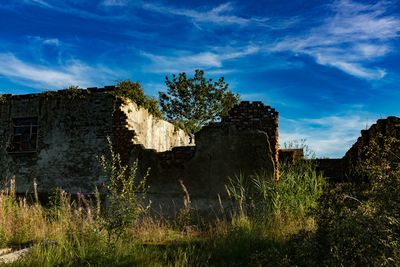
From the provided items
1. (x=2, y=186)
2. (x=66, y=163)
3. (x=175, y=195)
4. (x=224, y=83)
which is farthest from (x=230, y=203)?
(x=224, y=83)

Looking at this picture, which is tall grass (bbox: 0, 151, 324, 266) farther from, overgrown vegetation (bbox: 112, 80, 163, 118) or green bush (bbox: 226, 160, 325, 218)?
overgrown vegetation (bbox: 112, 80, 163, 118)

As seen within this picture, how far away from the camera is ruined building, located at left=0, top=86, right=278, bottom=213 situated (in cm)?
1152

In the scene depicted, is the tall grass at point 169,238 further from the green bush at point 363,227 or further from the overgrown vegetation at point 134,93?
the overgrown vegetation at point 134,93

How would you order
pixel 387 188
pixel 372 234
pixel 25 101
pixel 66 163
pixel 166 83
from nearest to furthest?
pixel 372 234, pixel 387 188, pixel 66 163, pixel 25 101, pixel 166 83

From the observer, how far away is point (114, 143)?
1309 centimetres

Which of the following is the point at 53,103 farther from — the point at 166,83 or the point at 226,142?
the point at 166,83

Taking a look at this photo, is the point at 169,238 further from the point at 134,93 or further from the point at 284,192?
the point at 134,93

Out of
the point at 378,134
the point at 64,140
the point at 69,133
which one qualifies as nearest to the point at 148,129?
the point at 69,133

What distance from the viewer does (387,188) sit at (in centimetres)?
528

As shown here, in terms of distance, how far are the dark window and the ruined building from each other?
2cm

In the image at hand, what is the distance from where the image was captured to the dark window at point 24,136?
47.1 feet

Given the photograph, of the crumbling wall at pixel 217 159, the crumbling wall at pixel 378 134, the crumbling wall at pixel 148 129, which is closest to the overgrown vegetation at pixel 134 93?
the crumbling wall at pixel 148 129

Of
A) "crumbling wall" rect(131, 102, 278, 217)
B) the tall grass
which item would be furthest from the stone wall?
the tall grass

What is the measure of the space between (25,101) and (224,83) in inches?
767
